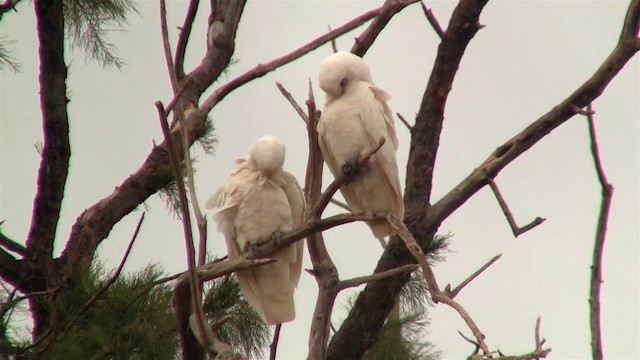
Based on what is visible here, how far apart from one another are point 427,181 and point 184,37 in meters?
1.18

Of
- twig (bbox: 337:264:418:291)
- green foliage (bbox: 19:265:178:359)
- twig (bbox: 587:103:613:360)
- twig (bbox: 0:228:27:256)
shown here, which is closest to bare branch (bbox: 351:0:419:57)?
twig (bbox: 337:264:418:291)

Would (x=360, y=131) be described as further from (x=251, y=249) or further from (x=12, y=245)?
(x=12, y=245)

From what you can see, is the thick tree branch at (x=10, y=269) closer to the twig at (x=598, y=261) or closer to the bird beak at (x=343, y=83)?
the bird beak at (x=343, y=83)

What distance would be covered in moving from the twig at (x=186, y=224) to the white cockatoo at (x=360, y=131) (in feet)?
3.49

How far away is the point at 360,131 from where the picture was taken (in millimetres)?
3305

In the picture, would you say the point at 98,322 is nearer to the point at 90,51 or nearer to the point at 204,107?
the point at 204,107

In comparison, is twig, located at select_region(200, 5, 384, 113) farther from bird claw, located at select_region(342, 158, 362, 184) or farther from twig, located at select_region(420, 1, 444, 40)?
bird claw, located at select_region(342, 158, 362, 184)

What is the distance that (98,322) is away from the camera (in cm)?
288

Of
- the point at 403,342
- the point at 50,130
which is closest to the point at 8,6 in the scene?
the point at 50,130

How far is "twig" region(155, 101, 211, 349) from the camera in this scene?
81.4 inches

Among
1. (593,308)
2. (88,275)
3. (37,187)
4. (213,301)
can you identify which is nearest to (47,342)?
(88,275)

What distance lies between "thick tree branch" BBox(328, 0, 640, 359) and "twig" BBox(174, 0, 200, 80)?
3.39ft

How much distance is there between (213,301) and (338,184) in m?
0.93

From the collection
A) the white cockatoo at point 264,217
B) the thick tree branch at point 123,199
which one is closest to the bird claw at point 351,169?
the white cockatoo at point 264,217
